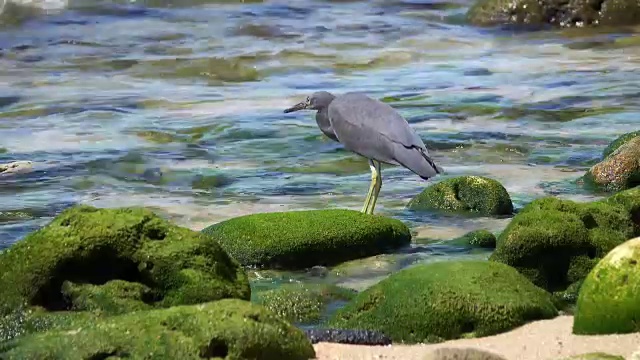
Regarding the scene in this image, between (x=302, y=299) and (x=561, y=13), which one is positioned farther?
(x=561, y=13)

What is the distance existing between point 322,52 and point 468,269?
11.6m

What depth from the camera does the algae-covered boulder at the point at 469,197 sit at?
857cm

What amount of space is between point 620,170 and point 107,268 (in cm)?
485

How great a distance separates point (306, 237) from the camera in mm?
7355

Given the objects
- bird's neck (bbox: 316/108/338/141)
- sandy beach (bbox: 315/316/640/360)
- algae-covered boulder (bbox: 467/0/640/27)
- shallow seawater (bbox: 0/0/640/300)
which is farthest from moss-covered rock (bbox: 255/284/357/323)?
algae-covered boulder (bbox: 467/0/640/27)

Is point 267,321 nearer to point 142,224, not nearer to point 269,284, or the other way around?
point 142,224

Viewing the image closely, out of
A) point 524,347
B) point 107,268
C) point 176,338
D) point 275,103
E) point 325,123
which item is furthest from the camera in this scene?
point 275,103

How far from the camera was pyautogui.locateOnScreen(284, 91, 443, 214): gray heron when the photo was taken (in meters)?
8.46

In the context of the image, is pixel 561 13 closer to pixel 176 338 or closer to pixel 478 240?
pixel 478 240

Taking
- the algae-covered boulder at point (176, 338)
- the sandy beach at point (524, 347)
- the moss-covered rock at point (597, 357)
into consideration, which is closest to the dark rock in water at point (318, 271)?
the sandy beach at point (524, 347)

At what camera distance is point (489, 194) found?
858 centimetres

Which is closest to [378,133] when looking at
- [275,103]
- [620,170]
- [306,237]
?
[306,237]

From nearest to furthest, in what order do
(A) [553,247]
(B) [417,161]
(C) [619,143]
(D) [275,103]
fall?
1. (A) [553,247]
2. (B) [417,161]
3. (C) [619,143]
4. (D) [275,103]

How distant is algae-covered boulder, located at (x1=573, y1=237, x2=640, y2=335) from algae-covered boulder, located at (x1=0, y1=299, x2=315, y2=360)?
1311 millimetres
